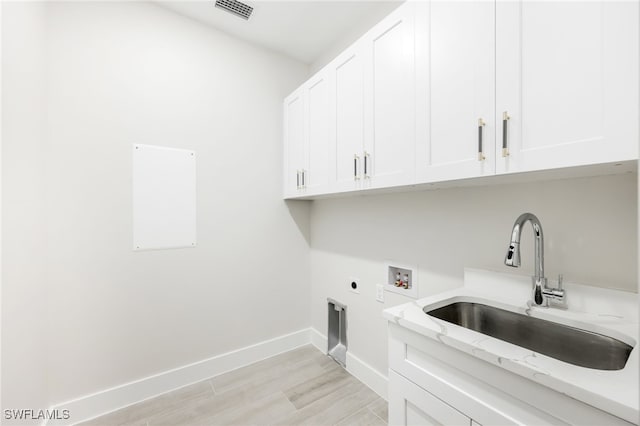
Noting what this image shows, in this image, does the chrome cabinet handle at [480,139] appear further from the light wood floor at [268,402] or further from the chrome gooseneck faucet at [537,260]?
the light wood floor at [268,402]

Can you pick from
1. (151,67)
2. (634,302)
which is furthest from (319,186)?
(634,302)

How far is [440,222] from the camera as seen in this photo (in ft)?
5.14

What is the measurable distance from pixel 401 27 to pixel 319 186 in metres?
1.05

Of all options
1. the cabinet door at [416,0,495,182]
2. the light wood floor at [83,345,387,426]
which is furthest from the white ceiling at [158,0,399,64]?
the light wood floor at [83,345,387,426]

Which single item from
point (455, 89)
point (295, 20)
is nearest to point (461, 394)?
point (455, 89)

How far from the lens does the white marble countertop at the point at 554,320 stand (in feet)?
2.05

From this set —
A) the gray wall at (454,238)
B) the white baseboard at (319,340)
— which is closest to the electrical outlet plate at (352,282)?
the gray wall at (454,238)

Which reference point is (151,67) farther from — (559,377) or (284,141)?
(559,377)

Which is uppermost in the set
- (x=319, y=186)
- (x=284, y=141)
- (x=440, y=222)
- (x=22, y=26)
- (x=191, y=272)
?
(x=22, y=26)

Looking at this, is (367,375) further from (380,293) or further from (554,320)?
(554,320)

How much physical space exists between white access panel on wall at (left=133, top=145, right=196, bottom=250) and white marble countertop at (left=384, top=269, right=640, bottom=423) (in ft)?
5.25

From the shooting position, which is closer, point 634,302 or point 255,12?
point 634,302

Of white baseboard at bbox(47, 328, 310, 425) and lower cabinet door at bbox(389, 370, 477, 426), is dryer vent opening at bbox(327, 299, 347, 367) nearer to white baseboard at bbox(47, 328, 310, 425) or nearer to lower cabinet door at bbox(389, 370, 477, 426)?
white baseboard at bbox(47, 328, 310, 425)

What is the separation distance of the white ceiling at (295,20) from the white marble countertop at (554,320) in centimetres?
190
